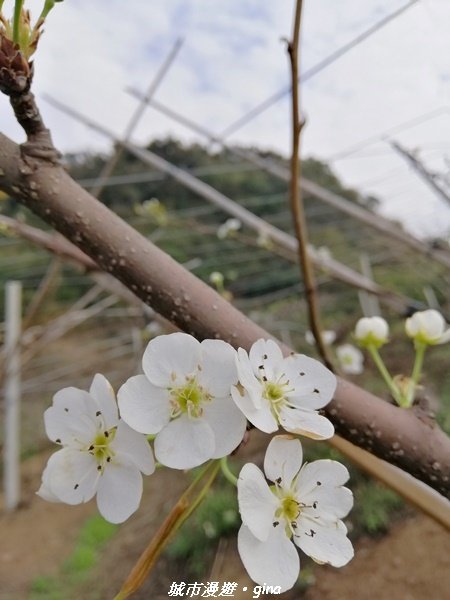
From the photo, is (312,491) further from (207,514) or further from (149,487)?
(149,487)

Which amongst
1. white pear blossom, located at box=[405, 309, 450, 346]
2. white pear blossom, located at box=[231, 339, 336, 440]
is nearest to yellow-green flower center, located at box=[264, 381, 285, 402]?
white pear blossom, located at box=[231, 339, 336, 440]

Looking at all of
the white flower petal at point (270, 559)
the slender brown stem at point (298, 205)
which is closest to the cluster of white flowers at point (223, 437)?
the white flower petal at point (270, 559)

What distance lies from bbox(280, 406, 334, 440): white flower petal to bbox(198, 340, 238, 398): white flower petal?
0.03 meters

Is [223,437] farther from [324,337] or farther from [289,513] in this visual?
[324,337]

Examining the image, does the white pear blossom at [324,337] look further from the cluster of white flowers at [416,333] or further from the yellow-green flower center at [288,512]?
the yellow-green flower center at [288,512]

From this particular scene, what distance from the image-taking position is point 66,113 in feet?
5.99

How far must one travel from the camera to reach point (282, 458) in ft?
0.79

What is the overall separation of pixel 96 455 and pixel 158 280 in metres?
0.09

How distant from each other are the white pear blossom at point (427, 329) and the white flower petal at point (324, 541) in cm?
25

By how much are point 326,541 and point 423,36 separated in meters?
0.71

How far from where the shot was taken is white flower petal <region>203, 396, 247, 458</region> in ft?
0.72

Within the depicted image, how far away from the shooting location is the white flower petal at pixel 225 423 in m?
0.22

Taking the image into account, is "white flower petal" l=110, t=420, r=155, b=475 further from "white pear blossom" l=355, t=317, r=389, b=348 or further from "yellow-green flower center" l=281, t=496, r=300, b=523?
"white pear blossom" l=355, t=317, r=389, b=348

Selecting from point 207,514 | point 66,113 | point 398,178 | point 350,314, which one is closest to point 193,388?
point 66,113
